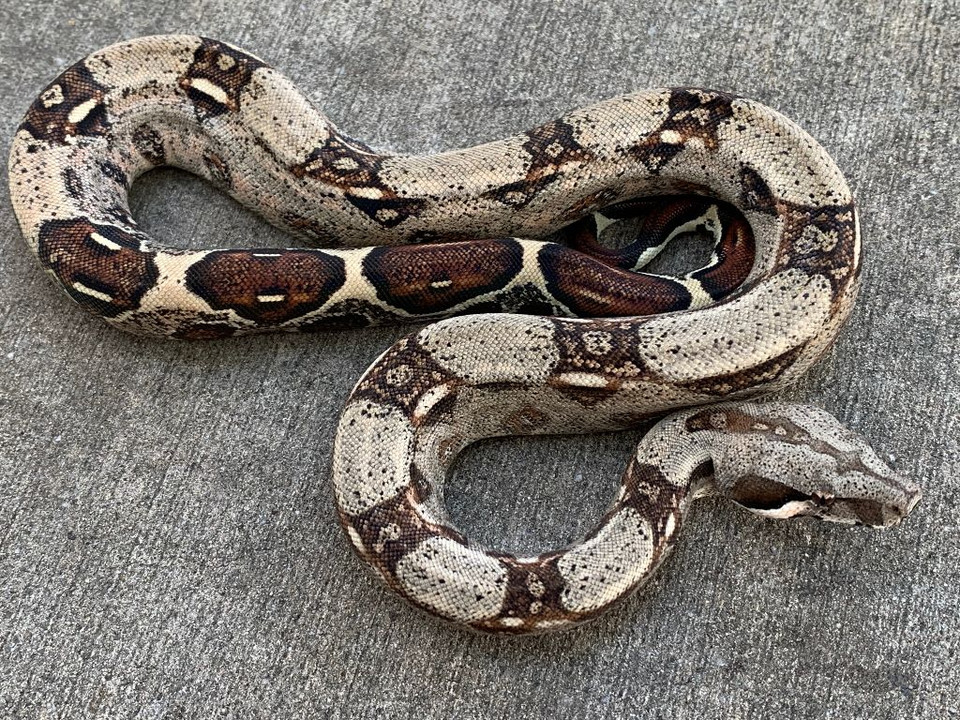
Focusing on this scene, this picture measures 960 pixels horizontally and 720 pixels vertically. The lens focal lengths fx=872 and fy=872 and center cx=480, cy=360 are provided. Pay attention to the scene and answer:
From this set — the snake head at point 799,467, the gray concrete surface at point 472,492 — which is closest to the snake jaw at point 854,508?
the snake head at point 799,467

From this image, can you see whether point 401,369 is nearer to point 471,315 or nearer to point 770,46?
point 471,315

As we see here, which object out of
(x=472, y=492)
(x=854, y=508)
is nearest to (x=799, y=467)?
(x=854, y=508)

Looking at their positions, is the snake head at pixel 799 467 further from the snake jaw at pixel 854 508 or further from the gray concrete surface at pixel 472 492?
the gray concrete surface at pixel 472 492

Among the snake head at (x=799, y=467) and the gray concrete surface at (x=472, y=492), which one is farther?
the gray concrete surface at (x=472, y=492)

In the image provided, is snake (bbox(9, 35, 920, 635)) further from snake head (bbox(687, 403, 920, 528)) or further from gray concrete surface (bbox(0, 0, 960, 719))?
gray concrete surface (bbox(0, 0, 960, 719))

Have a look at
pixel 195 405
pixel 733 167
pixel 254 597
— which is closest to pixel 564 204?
pixel 733 167

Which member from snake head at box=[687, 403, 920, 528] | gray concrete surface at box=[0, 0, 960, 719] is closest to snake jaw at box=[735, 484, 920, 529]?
snake head at box=[687, 403, 920, 528]

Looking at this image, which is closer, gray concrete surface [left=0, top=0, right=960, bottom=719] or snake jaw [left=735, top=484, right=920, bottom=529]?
snake jaw [left=735, top=484, right=920, bottom=529]

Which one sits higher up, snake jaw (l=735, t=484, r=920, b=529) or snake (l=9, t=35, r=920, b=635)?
snake (l=9, t=35, r=920, b=635)
